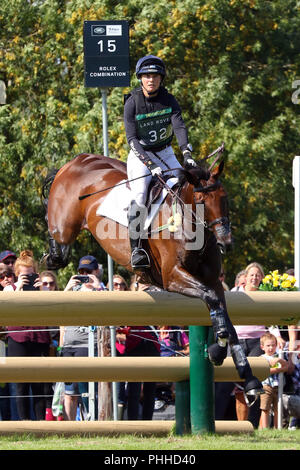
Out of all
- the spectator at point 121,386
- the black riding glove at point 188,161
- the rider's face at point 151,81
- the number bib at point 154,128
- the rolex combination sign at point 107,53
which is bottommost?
the spectator at point 121,386

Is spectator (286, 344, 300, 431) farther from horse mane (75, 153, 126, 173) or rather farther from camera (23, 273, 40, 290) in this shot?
camera (23, 273, 40, 290)

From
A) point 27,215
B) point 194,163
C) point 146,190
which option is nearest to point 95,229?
point 146,190

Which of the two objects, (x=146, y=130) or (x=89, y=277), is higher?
(x=146, y=130)

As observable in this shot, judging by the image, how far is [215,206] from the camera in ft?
24.4

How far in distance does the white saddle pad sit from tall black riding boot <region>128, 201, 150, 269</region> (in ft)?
0.24

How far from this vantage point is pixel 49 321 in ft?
24.2

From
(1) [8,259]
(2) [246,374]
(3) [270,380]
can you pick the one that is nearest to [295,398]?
(3) [270,380]

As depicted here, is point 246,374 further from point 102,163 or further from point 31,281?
point 31,281

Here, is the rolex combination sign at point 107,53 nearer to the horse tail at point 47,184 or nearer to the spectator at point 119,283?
the horse tail at point 47,184

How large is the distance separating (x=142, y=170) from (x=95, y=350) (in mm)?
2999

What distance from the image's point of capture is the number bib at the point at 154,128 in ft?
26.4

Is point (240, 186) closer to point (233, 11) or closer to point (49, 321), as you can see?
point (233, 11)

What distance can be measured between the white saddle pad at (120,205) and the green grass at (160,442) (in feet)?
5.91

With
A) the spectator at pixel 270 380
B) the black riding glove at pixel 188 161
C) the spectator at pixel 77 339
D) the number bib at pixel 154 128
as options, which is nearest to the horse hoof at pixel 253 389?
the black riding glove at pixel 188 161
